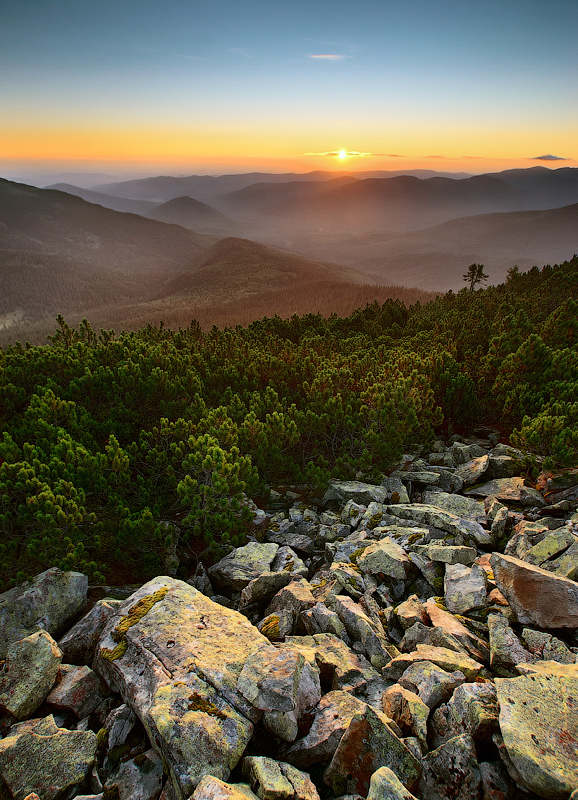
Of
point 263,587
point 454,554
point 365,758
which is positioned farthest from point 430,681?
point 263,587

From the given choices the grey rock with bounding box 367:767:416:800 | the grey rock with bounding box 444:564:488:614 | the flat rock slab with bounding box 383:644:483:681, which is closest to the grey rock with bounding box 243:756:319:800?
the grey rock with bounding box 367:767:416:800

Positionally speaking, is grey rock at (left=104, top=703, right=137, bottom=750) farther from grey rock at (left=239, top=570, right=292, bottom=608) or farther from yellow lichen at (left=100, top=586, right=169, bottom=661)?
grey rock at (left=239, top=570, right=292, bottom=608)

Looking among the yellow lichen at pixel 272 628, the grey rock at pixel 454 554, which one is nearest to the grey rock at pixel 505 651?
the grey rock at pixel 454 554

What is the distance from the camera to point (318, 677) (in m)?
4.82

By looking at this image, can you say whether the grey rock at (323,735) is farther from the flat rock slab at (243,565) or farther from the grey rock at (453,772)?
the flat rock slab at (243,565)

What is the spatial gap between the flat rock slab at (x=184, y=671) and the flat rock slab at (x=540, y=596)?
3.39 meters

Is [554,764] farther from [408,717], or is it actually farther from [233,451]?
[233,451]

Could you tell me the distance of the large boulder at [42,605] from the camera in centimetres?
655

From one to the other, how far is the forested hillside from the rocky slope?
1119 millimetres

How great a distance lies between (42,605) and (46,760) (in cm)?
288

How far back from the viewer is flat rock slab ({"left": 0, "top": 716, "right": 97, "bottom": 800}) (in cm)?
414

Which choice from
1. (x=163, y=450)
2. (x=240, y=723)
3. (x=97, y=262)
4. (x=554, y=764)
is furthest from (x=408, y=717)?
(x=97, y=262)

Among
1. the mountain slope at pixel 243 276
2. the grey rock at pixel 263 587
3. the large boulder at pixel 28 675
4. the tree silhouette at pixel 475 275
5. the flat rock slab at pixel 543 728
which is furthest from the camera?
the mountain slope at pixel 243 276

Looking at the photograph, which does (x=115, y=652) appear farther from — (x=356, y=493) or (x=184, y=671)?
(x=356, y=493)
